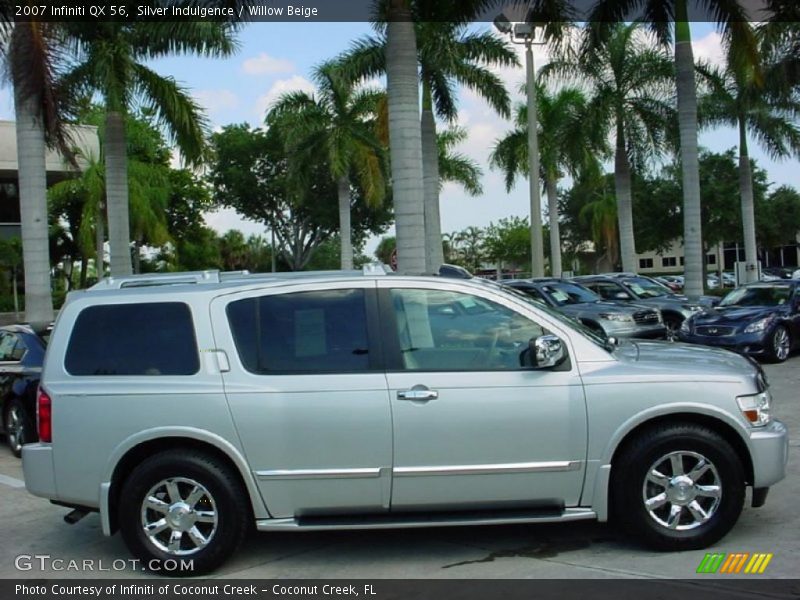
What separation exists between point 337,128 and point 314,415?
24.4 metres

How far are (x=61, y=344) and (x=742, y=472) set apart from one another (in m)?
4.41

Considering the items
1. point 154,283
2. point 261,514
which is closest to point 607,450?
point 261,514

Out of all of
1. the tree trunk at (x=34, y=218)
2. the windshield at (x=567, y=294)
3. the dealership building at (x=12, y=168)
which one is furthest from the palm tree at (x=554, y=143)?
the tree trunk at (x=34, y=218)

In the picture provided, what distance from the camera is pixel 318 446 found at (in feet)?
17.8

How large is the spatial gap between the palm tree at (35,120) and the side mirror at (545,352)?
11.1 meters

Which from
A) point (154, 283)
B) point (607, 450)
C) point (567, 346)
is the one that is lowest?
point (607, 450)

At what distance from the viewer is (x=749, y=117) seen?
1243 inches

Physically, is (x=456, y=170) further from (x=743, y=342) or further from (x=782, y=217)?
(x=782, y=217)

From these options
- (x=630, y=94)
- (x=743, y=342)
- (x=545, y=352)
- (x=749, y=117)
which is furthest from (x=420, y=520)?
(x=749, y=117)

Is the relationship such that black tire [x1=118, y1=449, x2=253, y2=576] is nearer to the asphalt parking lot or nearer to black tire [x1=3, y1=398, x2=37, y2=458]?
the asphalt parking lot

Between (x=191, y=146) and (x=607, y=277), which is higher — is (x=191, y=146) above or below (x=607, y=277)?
above

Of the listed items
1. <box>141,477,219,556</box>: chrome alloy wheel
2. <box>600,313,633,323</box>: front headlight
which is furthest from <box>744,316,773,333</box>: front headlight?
<box>141,477,219,556</box>: chrome alloy wheel

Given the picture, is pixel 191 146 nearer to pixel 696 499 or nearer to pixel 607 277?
pixel 607 277
